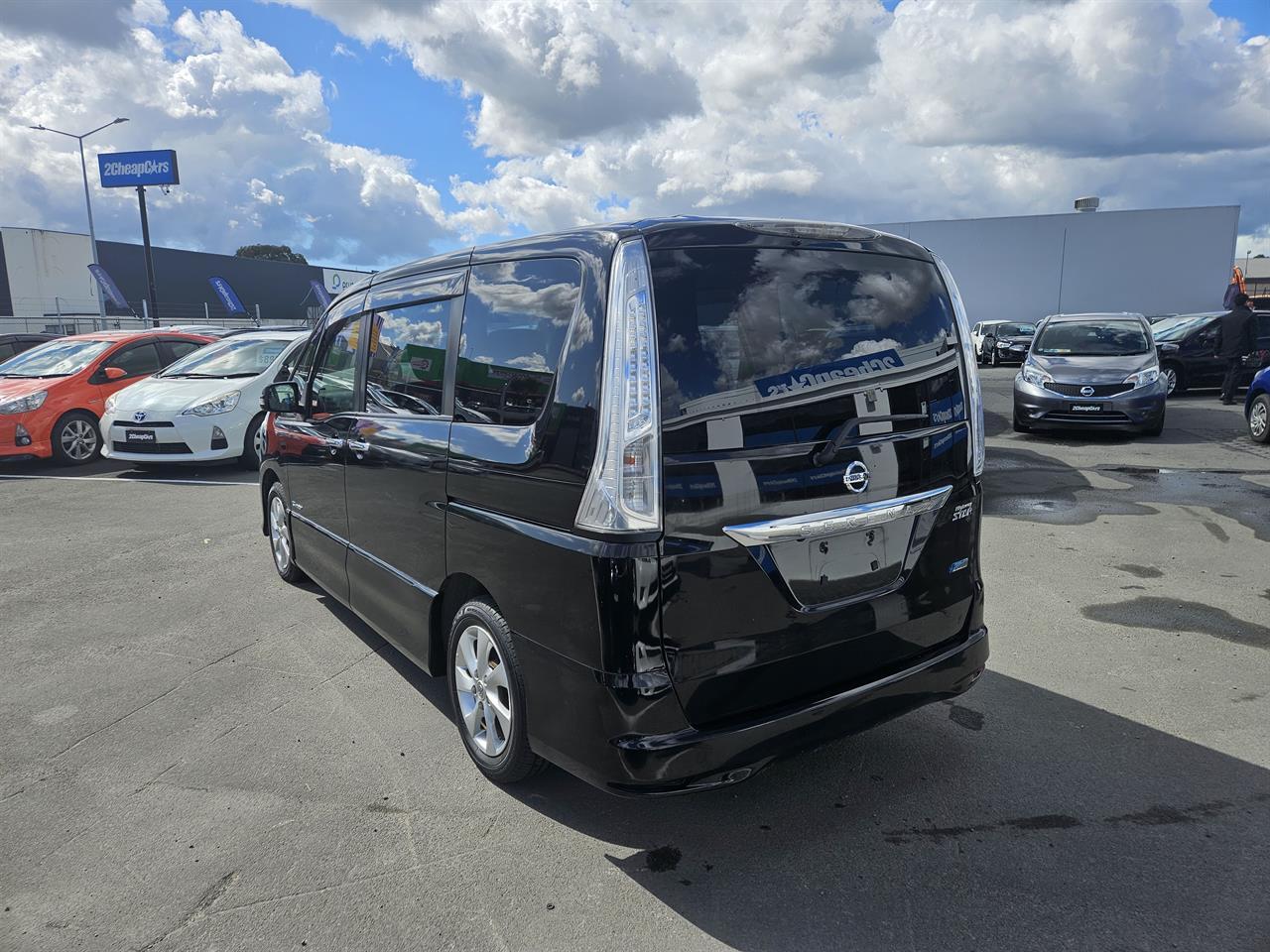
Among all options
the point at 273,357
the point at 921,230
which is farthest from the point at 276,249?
the point at 273,357

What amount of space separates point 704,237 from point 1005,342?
26.2 meters

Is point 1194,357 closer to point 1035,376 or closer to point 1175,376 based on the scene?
point 1175,376

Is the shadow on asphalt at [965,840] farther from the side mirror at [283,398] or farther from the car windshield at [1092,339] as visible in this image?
the car windshield at [1092,339]

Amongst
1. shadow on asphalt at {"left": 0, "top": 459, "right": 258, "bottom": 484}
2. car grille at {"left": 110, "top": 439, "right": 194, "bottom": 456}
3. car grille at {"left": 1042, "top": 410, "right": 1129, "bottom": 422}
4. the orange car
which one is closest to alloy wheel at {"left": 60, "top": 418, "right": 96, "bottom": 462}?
the orange car

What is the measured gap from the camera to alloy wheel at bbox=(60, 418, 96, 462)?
11070 mm

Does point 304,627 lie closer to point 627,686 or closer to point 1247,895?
point 627,686

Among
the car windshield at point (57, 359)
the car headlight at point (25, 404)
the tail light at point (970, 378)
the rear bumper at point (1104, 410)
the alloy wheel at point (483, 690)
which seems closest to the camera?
the alloy wheel at point (483, 690)

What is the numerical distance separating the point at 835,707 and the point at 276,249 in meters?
109

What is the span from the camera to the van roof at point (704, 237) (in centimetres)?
263

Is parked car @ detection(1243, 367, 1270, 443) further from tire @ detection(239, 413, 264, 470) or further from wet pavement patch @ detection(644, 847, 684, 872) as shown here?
tire @ detection(239, 413, 264, 470)

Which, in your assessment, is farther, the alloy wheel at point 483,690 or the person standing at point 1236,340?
the person standing at point 1236,340

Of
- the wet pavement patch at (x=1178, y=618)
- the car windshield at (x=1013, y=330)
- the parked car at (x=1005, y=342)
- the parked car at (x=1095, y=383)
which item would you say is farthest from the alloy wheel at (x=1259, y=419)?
the car windshield at (x=1013, y=330)

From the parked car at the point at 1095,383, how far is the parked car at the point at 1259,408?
3.13ft

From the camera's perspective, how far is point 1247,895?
254 cm
